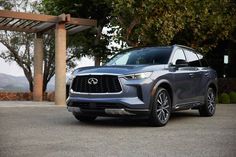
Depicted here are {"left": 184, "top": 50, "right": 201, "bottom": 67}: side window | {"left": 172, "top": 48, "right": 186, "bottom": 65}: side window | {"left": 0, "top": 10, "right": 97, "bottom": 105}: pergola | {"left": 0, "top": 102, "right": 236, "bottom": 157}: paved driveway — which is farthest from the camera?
{"left": 0, "top": 10, "right": 97, "bottom": 105}: pergola

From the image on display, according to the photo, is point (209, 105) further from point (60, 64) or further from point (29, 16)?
point (29, 16)

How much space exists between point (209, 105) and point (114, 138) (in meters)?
5.07

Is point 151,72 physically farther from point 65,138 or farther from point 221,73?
point 221,73

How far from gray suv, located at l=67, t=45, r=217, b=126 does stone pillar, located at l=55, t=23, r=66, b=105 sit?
783 centimetres

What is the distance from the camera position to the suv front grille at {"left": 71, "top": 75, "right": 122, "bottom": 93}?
927 centimetres

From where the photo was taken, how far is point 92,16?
2592 cm

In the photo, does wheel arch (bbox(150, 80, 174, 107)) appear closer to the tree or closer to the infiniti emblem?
the infiniti emblem

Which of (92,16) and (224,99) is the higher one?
(92,16)

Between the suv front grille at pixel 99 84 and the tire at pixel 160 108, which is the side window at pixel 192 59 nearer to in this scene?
the tire at pixel 160 108

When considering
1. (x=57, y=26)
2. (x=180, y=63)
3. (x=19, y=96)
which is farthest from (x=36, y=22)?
(x=180, y=63)

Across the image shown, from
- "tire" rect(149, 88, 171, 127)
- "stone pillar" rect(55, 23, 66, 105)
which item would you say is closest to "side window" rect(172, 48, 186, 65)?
"tire" rect(149, 88, 171, 127)

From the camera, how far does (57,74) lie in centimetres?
1914

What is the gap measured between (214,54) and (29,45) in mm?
16694

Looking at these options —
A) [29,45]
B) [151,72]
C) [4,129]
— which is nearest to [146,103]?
[151,72]
